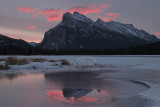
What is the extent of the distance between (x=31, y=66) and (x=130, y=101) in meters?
18.7

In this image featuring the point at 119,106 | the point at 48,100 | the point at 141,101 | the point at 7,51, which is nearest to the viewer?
the point at 119,106

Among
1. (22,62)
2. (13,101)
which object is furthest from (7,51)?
(13,101)

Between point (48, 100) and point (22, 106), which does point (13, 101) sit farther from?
point (48, 100)

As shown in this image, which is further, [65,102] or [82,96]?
[82,96]

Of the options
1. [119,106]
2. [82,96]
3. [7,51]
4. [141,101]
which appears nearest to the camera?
[119,106]

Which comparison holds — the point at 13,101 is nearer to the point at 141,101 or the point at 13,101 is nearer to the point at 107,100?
the point at 107,100

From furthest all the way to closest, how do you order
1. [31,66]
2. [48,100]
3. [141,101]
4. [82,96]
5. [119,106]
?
[31,66] → [82,96] → [48,100] → [141,101] → [119,106]

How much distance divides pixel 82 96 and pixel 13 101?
3.14m

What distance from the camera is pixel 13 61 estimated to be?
26031 millimetres

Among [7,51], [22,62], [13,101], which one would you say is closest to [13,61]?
[22,62]

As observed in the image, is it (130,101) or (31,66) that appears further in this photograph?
(31,66)

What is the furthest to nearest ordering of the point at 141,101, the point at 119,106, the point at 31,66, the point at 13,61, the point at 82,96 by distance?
the point at 13,61
the point at 31,66
the point at 82,96
the point at 141,101
the point at 119,106

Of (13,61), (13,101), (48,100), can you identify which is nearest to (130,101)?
(48,100)

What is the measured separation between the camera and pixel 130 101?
6816 millimetres
